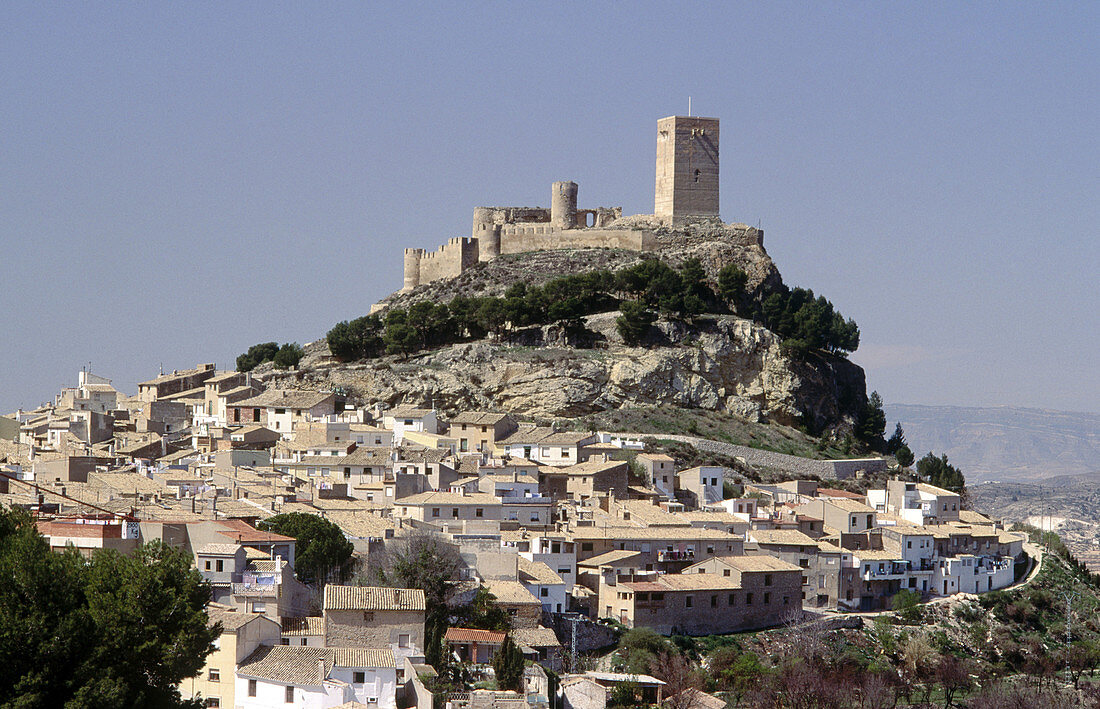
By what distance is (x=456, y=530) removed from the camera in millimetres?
44438

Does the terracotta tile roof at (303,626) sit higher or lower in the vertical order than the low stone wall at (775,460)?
lower

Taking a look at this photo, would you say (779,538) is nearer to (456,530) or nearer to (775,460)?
(456,530)

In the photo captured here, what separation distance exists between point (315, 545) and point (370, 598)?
16.3ft

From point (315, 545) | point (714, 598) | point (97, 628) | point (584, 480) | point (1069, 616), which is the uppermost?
point (584, 480)

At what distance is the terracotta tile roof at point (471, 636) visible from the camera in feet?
114

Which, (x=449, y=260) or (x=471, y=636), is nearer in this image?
(x=471, y=636)

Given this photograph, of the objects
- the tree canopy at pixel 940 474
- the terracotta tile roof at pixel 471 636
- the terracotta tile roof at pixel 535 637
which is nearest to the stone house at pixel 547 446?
the tree canopy at pixel 940 474

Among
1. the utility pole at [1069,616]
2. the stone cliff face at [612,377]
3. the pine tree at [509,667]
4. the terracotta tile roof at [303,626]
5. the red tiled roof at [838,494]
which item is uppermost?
the stone cliff face at [612,377]

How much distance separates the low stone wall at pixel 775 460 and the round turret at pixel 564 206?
23075 mm

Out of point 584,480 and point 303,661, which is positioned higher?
point 584,480

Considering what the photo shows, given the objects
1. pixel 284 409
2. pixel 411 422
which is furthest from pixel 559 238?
pixel 411 422

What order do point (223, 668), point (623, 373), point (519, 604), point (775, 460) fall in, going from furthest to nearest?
point (623, 373) → point (775, 460) → point (519, 604) → point (223, 668)

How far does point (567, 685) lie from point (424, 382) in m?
35.7

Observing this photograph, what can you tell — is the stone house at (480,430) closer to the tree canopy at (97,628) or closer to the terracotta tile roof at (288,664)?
the terracotta tile roof at (288,664)
